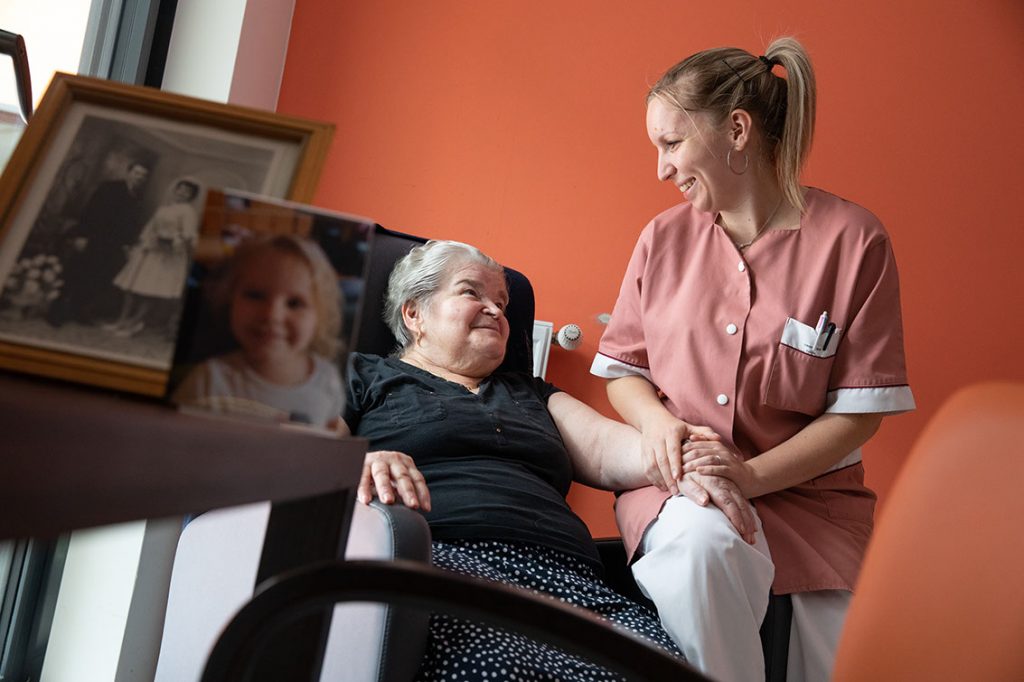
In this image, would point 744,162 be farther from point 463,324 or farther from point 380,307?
point 380,307

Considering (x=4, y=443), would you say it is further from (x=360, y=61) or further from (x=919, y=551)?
(x=360, y=61)

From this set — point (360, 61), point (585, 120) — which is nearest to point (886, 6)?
point (585, 120)

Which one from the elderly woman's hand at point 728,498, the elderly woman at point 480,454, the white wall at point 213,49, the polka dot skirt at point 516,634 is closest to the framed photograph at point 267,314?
the polka dot skirt at point 516,634

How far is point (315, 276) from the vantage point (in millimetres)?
567

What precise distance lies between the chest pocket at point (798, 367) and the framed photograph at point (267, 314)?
1.28 meters

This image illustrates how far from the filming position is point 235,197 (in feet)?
1.85

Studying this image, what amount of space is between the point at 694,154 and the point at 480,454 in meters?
0.68

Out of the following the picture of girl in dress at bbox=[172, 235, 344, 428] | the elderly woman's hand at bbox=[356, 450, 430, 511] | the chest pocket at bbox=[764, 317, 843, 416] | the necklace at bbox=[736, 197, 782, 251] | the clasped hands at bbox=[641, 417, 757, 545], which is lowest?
the elderly woman's hand at bbox=[356, 450, 430, 511]

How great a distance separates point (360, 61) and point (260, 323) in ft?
8.48

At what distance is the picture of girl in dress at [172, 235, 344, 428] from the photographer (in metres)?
0.55

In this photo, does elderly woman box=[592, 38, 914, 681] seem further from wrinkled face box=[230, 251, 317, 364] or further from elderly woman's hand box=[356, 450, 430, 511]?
wrinkled face box=[230, 251, 317, 364]

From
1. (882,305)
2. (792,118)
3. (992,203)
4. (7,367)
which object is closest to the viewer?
(7,367)

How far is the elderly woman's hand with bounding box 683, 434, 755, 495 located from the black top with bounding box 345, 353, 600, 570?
239mm

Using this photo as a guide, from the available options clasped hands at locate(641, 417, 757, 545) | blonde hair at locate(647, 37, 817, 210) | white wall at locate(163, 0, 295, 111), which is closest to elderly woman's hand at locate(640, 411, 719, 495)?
clasped hands at locate(641, 417, 757, 545)
